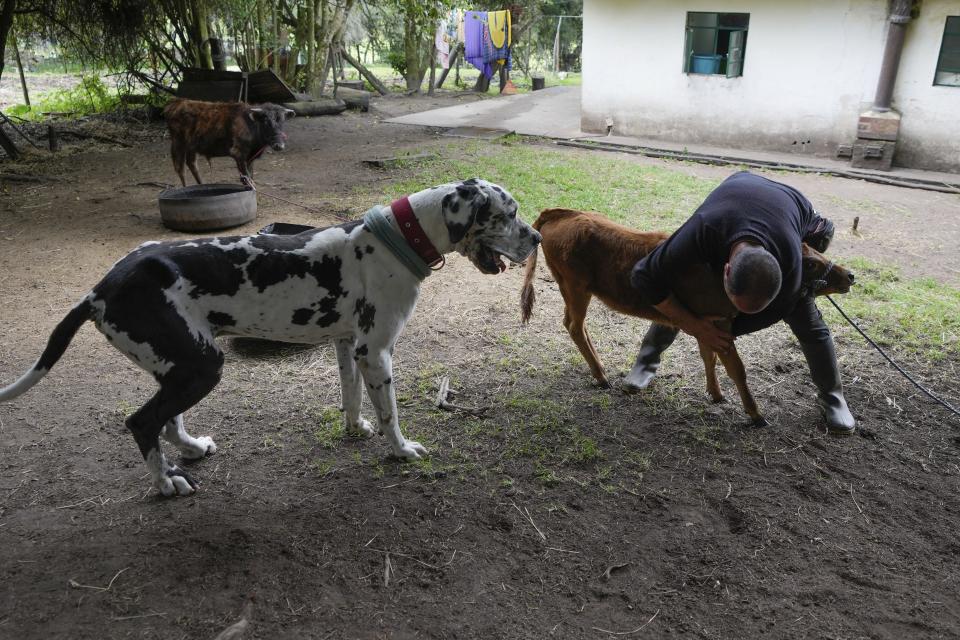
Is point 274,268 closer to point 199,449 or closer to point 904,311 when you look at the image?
point 199,449

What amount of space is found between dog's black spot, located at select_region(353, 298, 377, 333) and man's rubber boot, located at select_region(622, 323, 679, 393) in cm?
192

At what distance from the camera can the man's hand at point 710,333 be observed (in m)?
3.73

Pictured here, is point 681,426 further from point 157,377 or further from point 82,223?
point 82,223

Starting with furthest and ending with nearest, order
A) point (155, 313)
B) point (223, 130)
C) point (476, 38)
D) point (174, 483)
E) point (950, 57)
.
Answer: point (476, 38) < point (950, 57) < point (223, 130) < point (174, 483) < point (155, 313)

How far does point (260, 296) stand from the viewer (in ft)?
10.3

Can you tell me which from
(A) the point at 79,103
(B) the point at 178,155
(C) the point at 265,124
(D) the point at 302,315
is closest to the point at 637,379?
(D) the point at 302,315

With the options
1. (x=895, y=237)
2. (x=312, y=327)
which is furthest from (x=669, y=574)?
(x=895, y=237)

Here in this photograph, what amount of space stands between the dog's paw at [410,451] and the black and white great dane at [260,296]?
22 cm

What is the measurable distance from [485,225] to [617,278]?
1.23 meters

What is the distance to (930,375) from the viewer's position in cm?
455

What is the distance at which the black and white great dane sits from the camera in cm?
291

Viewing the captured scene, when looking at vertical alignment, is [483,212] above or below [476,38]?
below

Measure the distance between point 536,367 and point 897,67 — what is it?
9.91 m

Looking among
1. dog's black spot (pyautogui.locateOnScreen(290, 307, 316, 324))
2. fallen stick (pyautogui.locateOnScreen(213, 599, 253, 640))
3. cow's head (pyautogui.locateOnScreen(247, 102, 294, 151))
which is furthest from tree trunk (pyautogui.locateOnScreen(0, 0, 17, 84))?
fallen stick (pyautogui.locateOnScreen(213, 599, 253, 640))
